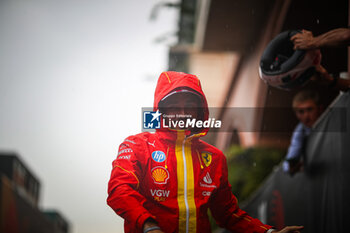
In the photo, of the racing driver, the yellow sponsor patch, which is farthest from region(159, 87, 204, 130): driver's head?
the yellow sponsor patch

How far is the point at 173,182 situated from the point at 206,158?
279mm

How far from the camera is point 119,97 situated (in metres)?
2.56

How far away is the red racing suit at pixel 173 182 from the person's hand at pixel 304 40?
844mm

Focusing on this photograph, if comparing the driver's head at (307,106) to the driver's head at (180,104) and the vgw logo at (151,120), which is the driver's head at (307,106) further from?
the vgw logo at (151,120)

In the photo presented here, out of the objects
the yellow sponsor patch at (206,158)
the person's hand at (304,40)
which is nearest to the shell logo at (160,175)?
the yellow sponsor patch at (206,158)

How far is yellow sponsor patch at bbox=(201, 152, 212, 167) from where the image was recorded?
7.54ft

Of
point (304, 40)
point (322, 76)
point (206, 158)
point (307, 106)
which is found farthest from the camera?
point (307, 106)

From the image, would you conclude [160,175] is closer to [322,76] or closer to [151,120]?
[151,120]

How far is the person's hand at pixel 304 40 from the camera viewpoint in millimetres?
2656

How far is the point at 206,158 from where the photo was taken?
2.31 m

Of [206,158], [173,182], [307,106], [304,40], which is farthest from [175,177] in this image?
[307,106]

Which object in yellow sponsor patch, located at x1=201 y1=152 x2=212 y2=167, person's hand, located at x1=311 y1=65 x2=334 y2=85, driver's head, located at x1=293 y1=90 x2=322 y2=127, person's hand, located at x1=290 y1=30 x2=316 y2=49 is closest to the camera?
yellow sponsor patch, located at x1=201 y1=152 x2=212 y2=167

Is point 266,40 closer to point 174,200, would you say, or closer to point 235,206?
point 235,206

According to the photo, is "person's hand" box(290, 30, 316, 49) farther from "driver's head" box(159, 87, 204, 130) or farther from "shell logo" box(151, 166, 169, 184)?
"shell logo" box(151, 166, 169, 184)
